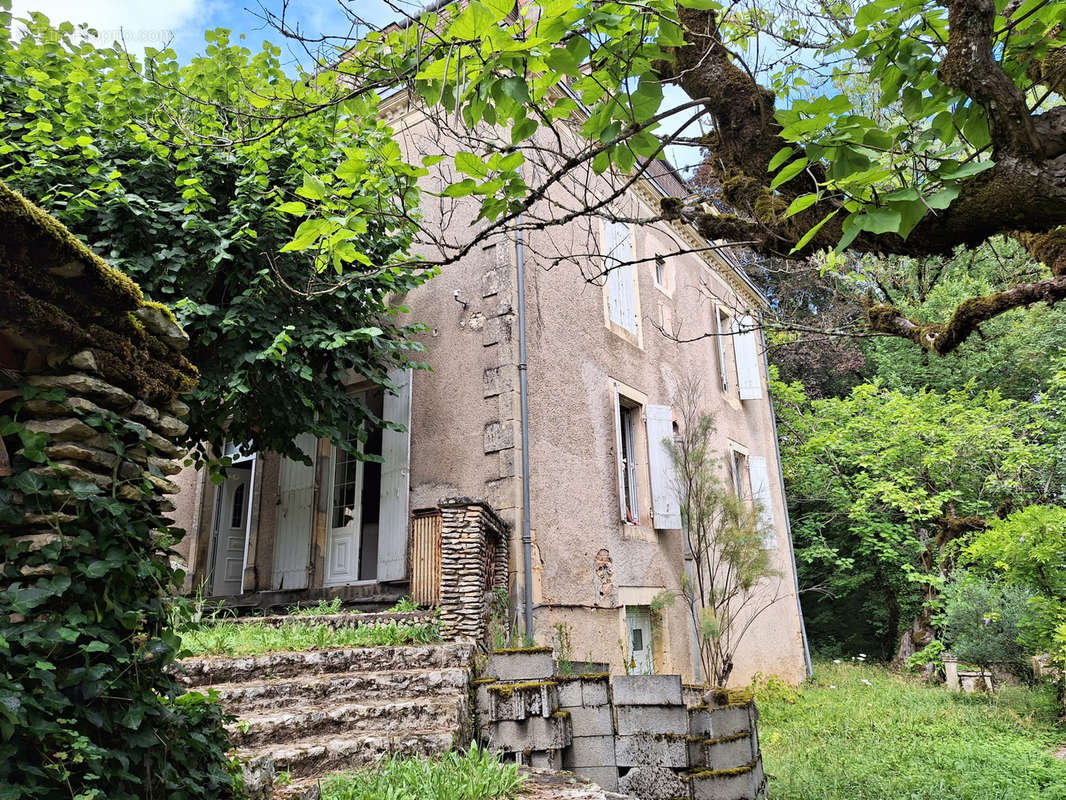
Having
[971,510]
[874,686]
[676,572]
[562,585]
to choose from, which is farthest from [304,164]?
[971,510]

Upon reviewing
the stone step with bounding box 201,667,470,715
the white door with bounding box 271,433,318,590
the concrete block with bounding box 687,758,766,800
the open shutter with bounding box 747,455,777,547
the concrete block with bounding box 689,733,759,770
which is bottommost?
the concrete block with bounding box 687,758,766,800

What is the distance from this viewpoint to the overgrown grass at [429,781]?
357 cm

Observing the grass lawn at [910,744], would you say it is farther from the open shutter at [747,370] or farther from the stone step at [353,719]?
the open shutter at [747,370]

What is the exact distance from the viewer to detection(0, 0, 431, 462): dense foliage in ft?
21.0

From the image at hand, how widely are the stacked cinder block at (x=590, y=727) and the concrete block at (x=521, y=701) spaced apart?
0.39 feet

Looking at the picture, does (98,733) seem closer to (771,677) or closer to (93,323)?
(93,323)

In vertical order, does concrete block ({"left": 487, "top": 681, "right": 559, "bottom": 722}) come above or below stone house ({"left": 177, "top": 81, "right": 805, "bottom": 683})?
below

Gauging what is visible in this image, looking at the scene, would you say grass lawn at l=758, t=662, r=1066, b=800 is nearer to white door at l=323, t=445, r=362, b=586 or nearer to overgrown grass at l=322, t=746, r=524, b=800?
overgrown grass at l=322, t=746, r=524, b=800

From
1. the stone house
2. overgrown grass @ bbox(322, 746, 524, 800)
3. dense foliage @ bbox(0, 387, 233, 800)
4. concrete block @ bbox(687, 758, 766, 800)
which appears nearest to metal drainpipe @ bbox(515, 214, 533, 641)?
the stone house

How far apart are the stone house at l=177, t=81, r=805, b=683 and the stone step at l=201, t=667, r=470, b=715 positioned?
1.10 metres

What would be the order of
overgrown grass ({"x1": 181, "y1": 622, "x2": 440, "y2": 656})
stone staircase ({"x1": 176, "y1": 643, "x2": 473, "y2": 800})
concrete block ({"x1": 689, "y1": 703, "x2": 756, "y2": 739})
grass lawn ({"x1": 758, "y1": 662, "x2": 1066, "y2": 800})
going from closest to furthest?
stone staircase ({"x1": 176, "y1": 643, "x2": 473, "y2": 800}), concrete block ({"x1": 689, "y1": 703, "x2": 756, "y2": 739}), overgrown grass ({"x1": 181, "y1": 622, "x2": 440, "y2": 656}), grass lawn ({"x1": 758, "y1": 662, "x2": 1066, "y2": 800})

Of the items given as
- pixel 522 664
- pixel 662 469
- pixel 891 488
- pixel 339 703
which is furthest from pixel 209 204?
pixel 891 488

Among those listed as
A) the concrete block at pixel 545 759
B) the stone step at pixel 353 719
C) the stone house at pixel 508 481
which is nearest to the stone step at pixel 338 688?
the stone step at pixel 353 719

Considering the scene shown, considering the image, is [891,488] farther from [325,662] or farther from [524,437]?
[325,662]
